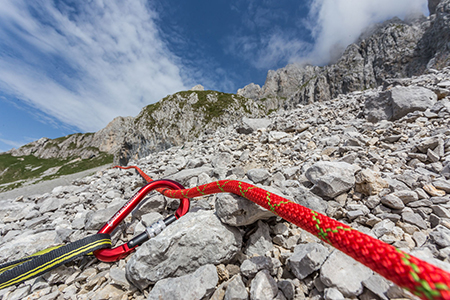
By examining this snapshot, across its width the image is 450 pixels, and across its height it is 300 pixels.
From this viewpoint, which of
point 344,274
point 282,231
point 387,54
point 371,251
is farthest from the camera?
point 387,54

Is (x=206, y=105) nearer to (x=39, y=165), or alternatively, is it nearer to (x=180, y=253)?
(x=180, y=253)

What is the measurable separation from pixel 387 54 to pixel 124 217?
133 metres

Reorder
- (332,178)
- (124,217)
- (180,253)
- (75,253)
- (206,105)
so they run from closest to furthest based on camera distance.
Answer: (180,253)
(75,253)
(332,178)
(124,217)
(206,105)

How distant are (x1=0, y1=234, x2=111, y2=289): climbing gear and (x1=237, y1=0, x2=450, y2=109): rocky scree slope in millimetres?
84321

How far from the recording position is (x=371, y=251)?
4.95 feet

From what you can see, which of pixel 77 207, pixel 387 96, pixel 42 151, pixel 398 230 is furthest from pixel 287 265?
pixel 42 151

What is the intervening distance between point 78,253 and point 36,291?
2.27 ft

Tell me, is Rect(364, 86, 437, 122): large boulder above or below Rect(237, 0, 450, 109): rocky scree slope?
below

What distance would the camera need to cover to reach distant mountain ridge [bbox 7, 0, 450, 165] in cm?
2334

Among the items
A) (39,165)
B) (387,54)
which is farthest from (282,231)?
(387,54)

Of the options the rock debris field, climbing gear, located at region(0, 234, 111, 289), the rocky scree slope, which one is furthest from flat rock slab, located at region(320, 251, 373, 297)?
the rocky scree slope

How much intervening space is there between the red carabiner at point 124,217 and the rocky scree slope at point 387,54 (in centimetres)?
8291

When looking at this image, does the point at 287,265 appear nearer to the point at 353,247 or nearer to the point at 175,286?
the point at 353,247

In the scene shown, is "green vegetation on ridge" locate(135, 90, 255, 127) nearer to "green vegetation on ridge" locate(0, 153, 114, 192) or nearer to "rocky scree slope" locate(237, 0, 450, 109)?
"rocky scree slope" locate(237, 0, 450, 109)
